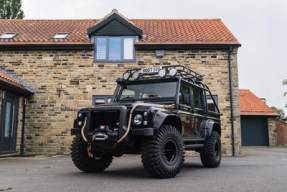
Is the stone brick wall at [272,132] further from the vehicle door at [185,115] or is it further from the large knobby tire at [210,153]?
the vehicle door at [185,115]

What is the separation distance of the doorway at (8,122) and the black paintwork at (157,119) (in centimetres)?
631

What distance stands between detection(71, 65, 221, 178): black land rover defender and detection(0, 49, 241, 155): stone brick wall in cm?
562

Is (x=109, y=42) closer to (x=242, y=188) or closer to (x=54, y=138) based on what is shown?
(x=54, y=138)

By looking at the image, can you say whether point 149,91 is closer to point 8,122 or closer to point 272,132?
point 8,122

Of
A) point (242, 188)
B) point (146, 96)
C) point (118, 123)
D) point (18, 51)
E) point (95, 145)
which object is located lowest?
point (242, 188)

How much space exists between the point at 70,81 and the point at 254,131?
17.4 meters

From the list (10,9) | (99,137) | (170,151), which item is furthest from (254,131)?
(10,9)

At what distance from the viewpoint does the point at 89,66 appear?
13305 mm

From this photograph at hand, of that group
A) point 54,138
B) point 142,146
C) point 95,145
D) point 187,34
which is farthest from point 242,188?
point 187,34

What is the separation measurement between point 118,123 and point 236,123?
8.68 meters

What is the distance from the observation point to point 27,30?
1519 cm

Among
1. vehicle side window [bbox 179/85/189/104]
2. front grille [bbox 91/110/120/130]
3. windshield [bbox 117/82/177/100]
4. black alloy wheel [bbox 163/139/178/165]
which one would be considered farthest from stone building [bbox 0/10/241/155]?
black alloy wheel [bbox 163/139/178/165]

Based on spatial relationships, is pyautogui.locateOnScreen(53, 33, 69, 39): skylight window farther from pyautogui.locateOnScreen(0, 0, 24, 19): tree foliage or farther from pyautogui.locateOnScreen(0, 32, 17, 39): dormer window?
pyautogui.locateOnScreen(0, 0, 24, 19): tree foliage

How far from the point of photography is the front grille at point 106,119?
18.1 ft
